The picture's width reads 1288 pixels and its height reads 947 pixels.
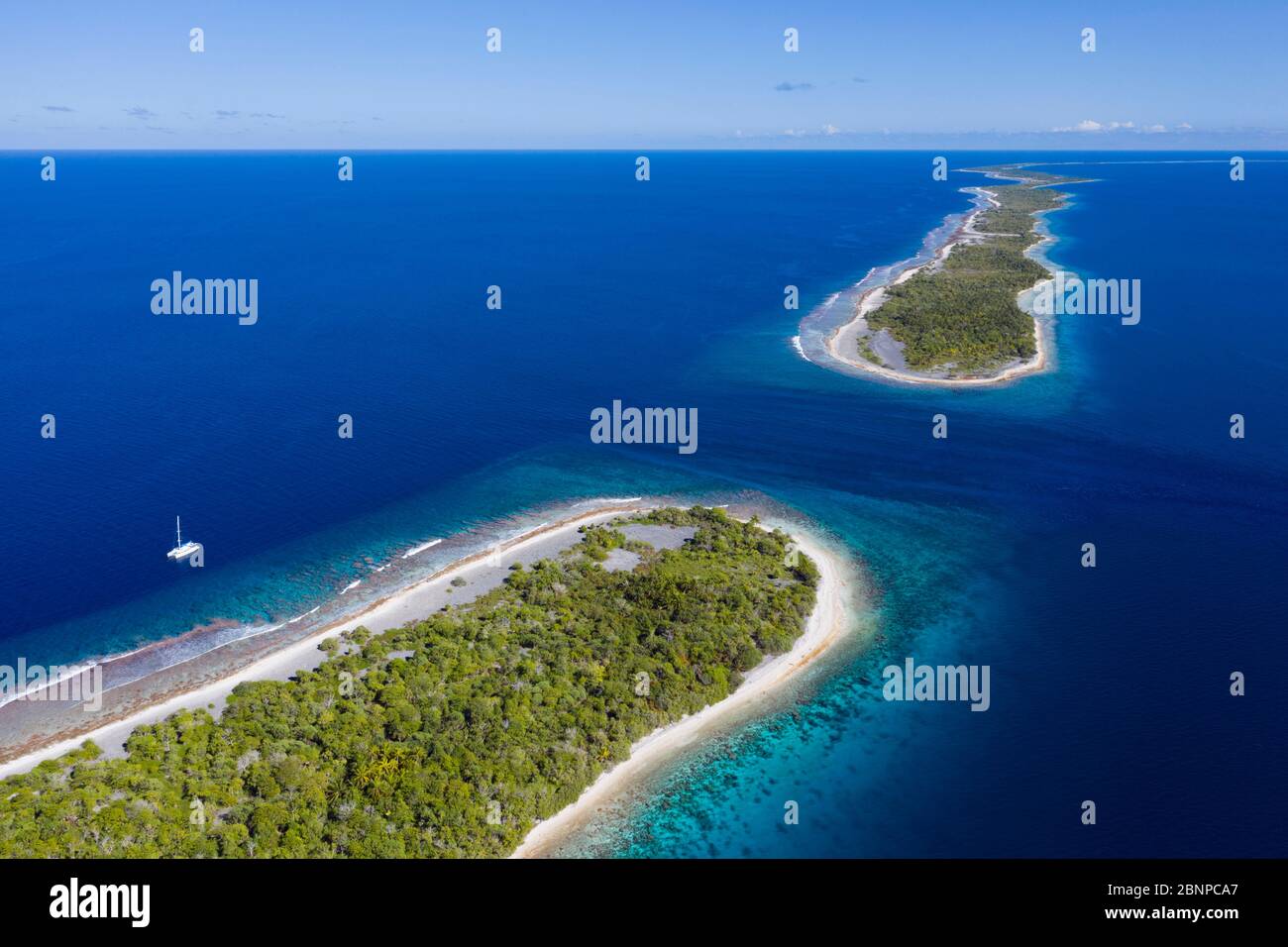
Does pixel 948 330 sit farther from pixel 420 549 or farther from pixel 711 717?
pixel 711 717

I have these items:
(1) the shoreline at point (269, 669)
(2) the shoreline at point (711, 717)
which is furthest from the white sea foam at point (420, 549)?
(2) the shoreline at point (711, 717)

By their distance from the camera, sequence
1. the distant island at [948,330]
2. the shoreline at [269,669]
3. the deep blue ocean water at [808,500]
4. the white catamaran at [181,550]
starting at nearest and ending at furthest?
the shoreline at [269,669] → the deep blue ocean water at [808,500] → the white catamaran at [181,550] → the distant island at [948,330]

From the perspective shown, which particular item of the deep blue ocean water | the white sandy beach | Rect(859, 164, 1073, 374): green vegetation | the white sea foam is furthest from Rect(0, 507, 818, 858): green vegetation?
Rect(859, 164, 1073, 374): green vegetation

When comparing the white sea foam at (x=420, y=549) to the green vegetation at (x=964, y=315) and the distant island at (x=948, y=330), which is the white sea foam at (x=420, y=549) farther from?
the green vegetation at (x=964, y=315)

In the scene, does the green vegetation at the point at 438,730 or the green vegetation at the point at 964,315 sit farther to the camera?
the green vegetation at the point at 964,315


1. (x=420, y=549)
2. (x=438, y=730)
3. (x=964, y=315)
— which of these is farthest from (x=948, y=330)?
(x=438, y=730)

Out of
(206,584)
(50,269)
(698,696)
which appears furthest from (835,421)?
(50,269)

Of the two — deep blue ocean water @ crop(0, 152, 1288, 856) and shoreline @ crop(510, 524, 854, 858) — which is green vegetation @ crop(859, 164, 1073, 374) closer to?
deep blue ocean water @ crop(0, 152, 1288, 856)
